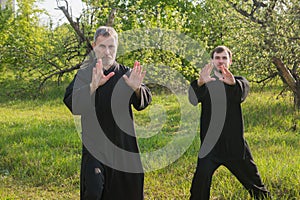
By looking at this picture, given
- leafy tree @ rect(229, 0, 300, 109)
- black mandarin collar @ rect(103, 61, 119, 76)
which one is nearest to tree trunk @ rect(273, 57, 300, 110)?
leafy tree @ rect(229, 0, 300, 109)

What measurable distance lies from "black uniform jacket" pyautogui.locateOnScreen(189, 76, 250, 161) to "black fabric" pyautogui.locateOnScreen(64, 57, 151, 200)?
70 cm

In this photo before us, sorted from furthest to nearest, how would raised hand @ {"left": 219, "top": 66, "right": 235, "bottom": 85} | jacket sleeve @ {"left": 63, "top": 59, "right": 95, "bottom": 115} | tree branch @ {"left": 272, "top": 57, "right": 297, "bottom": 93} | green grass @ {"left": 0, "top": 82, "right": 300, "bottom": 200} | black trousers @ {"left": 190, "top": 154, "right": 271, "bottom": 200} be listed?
tree branch @ {"left": 272, "top": 57, "right": 297, "bottom": 93}, green grass @ {"left": 0, "top": 82, "right": 300, "bottom": 200}, black trousers @ {"left": 190, "top": 154, "right": 271, "bottom": 200}, raised hand @ {"left": 219, "top": 66, "right": 235, "bottom": 85}, jacket sleeve @ {"left": 63, "top": 59, "right": 95, "bottom": 115}

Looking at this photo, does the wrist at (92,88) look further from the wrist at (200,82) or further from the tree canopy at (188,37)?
the tree canopy at (188,37)

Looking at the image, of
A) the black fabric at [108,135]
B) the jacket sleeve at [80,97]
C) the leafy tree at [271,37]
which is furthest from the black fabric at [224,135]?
the leafy tree at [271,37]

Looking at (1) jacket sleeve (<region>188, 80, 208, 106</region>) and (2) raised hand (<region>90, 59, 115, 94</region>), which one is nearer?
(2) raised hand (<region>90, 59, 115, 94</region>)

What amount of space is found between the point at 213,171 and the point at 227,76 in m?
0.91

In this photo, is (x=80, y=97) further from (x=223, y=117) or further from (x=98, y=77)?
(x=223, y=117)

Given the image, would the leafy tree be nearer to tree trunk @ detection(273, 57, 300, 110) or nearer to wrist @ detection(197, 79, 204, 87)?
tree trunk @ detection(273, 57, 300, 110)

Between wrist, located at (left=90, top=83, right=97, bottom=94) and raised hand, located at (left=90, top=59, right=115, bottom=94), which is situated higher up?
raised hand, located at (left=90, top=59, right=115, bottom=94)

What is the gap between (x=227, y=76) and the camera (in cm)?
385

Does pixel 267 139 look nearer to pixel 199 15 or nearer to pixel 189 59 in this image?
pixel 189 59

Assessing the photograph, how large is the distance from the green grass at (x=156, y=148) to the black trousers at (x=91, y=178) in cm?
166

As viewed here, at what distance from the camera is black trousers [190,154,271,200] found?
13.0 ft

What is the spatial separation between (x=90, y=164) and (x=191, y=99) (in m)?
1.18
